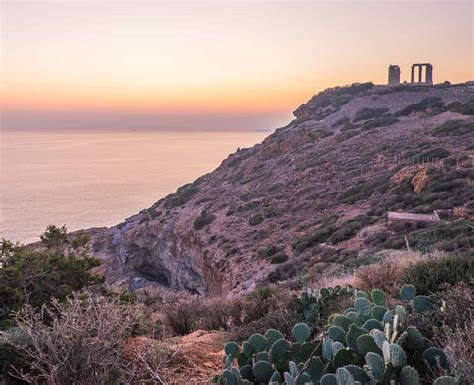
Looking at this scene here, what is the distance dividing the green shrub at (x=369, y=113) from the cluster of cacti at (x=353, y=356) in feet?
124

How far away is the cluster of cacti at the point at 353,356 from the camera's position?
2770mm

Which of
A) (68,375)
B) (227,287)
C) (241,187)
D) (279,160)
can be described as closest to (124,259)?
(241,187)

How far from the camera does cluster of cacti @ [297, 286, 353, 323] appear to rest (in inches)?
239

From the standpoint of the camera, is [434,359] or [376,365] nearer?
[376,365]

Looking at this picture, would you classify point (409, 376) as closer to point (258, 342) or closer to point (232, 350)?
point (258, 342)

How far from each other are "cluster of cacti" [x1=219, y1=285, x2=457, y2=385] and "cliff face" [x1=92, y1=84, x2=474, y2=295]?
7.38 meters

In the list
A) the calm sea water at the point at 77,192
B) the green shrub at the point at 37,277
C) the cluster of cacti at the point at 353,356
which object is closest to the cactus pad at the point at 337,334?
the cluster of cacti at the point at 353,356

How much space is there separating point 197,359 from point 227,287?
12458 mm

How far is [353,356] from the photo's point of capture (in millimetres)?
3229

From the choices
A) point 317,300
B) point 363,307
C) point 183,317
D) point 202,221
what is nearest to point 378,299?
point 363,307

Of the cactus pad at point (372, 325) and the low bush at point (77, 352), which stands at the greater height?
the cactus pad at point (372, 325)

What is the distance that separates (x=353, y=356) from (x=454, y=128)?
27000 mm

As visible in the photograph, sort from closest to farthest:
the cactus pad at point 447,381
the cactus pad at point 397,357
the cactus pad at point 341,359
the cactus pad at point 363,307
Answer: the cactus pad at point 447,381
the cactus pad at point 397,357
the cactus pad at point 341,359
the cactus pad at point 363,307

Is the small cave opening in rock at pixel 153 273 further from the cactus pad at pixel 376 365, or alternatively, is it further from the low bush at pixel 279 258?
the cactus pad at pixel 376 365
